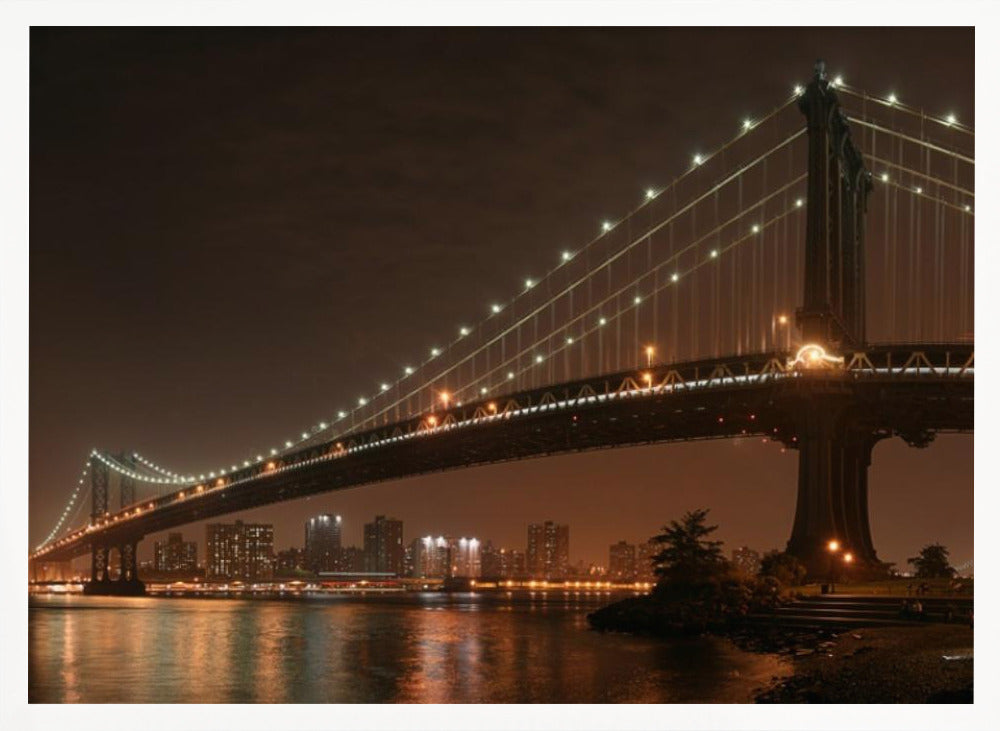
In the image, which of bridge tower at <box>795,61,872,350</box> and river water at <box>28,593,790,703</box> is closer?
river water at <box>28,593,790,703</box>

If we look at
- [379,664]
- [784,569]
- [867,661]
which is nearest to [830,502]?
[784,569]

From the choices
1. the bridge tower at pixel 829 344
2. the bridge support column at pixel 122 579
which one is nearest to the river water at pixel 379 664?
the bridge tower at pixel 829 344

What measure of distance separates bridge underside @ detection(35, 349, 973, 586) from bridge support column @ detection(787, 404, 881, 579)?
28 mm

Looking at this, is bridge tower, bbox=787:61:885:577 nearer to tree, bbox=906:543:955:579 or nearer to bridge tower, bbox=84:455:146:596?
tree, bbox=906:543:955:579

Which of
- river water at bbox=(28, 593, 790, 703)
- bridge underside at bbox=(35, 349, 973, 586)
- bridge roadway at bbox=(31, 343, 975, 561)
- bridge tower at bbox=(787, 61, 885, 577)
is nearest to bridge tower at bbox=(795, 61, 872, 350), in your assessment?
bridge tower at bbox=(787, 61, 885, 577)

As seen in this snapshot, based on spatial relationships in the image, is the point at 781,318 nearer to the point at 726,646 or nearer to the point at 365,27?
the point at 726,646

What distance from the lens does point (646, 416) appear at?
37500 mm

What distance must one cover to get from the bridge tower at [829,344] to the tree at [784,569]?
55 cm

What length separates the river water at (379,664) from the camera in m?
18.7

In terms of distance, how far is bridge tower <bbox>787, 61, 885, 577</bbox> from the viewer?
29609mm

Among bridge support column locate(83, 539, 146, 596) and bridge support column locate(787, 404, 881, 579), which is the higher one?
bridge support column locate(787, 404, 881, 579)

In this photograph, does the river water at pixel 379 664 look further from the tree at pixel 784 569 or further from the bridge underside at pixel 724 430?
the bridge underside at pixel 724 430
